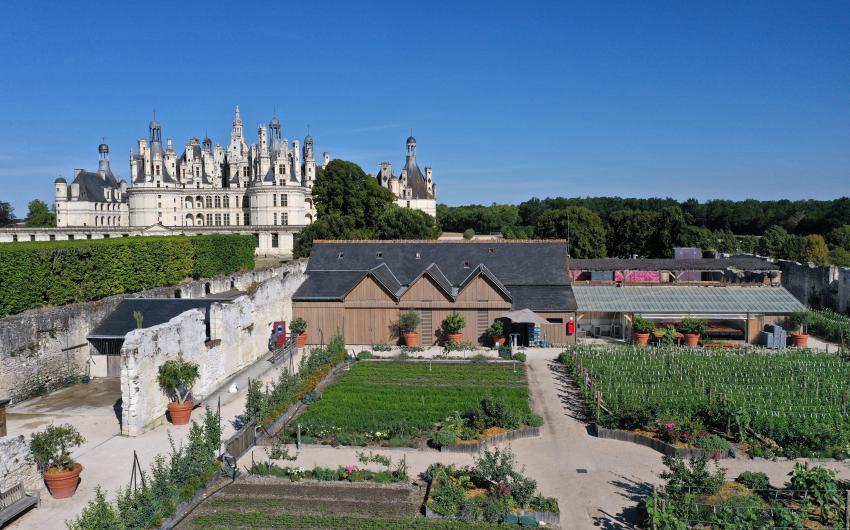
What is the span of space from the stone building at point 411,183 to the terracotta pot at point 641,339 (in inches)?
2640

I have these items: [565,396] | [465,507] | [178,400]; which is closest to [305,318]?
[178,400]

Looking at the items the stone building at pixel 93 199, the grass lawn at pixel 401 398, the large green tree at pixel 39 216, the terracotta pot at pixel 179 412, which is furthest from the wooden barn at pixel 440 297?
the large green tree at pixel 39 216

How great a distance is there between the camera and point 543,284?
3166cm

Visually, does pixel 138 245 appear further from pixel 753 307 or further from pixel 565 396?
pixel 753 307

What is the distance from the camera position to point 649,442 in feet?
56.5

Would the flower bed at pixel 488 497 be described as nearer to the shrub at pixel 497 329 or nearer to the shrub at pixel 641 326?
the shrub at pixel 497 329

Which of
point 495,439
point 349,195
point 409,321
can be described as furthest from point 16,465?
point 349,195

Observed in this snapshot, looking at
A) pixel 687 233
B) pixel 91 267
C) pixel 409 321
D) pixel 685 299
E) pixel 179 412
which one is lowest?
pixel 179 412

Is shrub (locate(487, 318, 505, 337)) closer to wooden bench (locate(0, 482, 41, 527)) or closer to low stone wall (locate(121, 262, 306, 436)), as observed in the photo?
low stone wall (locate(121, 262, 306, 436))

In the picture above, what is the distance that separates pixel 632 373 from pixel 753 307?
35.8ft

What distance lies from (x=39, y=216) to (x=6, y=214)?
13.4 meters

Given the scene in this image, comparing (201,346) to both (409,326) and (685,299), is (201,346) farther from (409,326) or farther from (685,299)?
(685,299)

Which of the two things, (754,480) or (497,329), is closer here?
(754,480)

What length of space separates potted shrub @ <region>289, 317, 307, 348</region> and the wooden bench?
16378 mm
